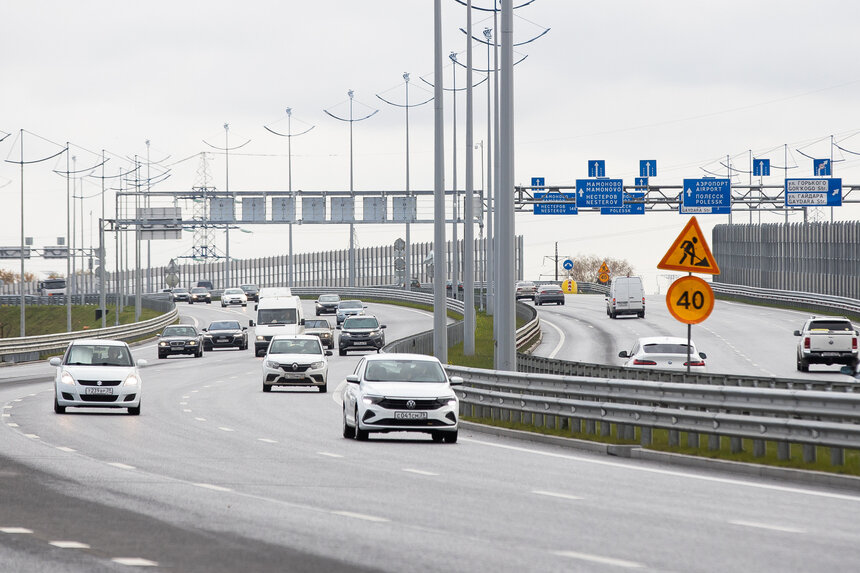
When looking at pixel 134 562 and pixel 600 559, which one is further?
pixel 600 559

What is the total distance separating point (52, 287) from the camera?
141 metres

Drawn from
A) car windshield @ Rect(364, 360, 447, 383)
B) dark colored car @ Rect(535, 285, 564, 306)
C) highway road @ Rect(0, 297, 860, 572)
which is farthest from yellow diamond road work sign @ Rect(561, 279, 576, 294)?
highway road @ Rect(0, 297, 860, 572)

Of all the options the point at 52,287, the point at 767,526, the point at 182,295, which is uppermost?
the point at 52,287

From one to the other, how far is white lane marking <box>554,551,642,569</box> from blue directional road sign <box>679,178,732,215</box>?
65.8m

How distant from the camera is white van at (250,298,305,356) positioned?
5825 centimetres

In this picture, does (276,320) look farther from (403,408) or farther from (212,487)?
(212,487)

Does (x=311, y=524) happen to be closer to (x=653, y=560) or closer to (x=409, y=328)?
(x=653, y=560)

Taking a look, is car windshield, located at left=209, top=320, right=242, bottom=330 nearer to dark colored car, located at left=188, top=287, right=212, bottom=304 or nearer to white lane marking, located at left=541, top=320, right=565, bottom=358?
white lane marking, located at left=541, top=320, right=565, bottom=358

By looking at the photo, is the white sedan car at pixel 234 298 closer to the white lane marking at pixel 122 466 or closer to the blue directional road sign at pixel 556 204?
the blue directional road sign at pixel 556 204

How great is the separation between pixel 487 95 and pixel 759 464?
3127 cm

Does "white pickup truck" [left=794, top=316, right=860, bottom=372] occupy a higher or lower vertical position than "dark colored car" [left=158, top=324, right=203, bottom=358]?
higher

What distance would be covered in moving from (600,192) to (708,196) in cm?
575

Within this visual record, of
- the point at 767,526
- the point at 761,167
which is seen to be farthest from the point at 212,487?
the point at 761,167

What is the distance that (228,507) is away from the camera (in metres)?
12.8
